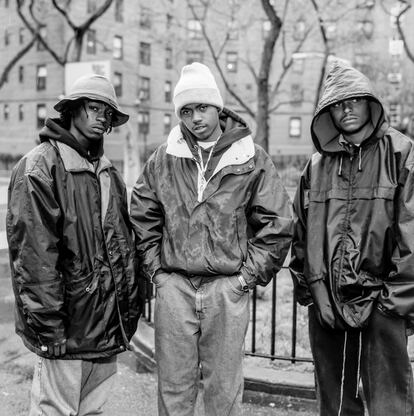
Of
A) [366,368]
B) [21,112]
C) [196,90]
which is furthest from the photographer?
[21,112]

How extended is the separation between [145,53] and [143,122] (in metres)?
4.82

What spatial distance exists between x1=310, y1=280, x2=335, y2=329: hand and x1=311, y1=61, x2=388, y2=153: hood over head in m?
0.76

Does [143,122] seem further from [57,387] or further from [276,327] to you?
[57,387]

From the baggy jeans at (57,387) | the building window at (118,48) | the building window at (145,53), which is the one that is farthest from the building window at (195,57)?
the baggy jeans at (57,387)

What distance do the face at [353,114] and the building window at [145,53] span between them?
3524 cm

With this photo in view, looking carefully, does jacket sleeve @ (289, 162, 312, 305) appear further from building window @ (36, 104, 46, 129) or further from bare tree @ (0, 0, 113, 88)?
building window @ (36, 104, 46, 129)

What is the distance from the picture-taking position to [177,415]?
9.45ft

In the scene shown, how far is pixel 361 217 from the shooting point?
2736 millimetres

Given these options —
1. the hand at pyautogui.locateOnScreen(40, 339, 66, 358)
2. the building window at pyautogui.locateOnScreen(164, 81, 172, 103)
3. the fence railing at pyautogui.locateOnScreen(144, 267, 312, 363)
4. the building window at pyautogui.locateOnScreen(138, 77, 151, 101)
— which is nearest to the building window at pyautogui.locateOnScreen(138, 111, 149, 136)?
the building window at pyautogui.locateOnScreen(138, 77, 151, 101)

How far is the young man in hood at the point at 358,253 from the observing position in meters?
2.67

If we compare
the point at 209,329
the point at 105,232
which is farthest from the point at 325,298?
the point at 105,232

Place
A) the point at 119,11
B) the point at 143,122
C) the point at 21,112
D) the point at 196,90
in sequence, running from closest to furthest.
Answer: the point at 196,90 → the point at 119,11 → the point at 21,112 → the point at 143,122

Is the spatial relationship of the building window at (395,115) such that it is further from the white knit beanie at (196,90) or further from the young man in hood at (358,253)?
the white knit beanie at (196,90)

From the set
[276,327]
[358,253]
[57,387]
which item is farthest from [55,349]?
[276,327]
